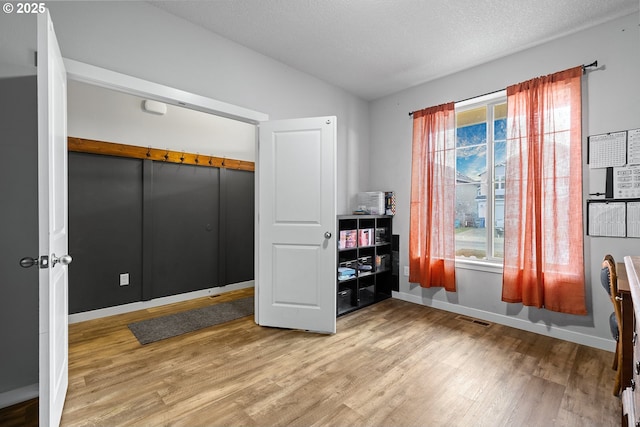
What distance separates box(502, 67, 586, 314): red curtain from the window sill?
0.16 m

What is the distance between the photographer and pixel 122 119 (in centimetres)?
333

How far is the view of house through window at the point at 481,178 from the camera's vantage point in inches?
124

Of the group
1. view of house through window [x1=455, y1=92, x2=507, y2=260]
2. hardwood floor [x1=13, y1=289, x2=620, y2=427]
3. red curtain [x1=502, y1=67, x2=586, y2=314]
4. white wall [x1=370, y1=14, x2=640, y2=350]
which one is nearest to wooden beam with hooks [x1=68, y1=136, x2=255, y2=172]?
hardwood floor [x1=13, y1=289, x2=620, y2=427]

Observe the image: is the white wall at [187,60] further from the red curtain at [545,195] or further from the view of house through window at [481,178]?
the red curtain at [545,195]

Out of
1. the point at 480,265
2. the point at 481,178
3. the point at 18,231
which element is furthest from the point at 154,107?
the point at 480,265

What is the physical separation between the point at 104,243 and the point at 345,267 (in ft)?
8.78

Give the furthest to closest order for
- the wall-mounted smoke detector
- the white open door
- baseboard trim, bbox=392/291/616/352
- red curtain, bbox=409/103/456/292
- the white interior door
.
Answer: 1. the wall-mounted smoke detector
2. red curtain, bbox=409/103/456/292
3. the white open door
4. baseboard trim, bbox=392/291/616/352
5. the white interior door

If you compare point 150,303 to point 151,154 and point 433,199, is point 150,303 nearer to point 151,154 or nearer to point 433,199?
point 151,154

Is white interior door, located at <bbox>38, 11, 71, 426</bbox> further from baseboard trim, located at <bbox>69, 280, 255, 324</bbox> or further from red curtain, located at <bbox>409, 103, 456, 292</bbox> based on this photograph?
red curtain, located at <bbox>409, 103, 456, 292</bbox>

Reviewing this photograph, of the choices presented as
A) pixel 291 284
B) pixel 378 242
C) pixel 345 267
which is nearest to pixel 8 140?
pixel 291 284

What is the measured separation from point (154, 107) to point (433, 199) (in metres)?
3.53

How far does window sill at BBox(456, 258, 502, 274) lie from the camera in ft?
10.1

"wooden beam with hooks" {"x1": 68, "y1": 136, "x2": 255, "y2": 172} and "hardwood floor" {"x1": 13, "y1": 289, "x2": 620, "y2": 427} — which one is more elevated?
"wooden beam with hooks" {"x1": 68, "y1": 136, "x2": 255, "y2": 172}

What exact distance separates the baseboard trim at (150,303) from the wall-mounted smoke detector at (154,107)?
2.27 metres
